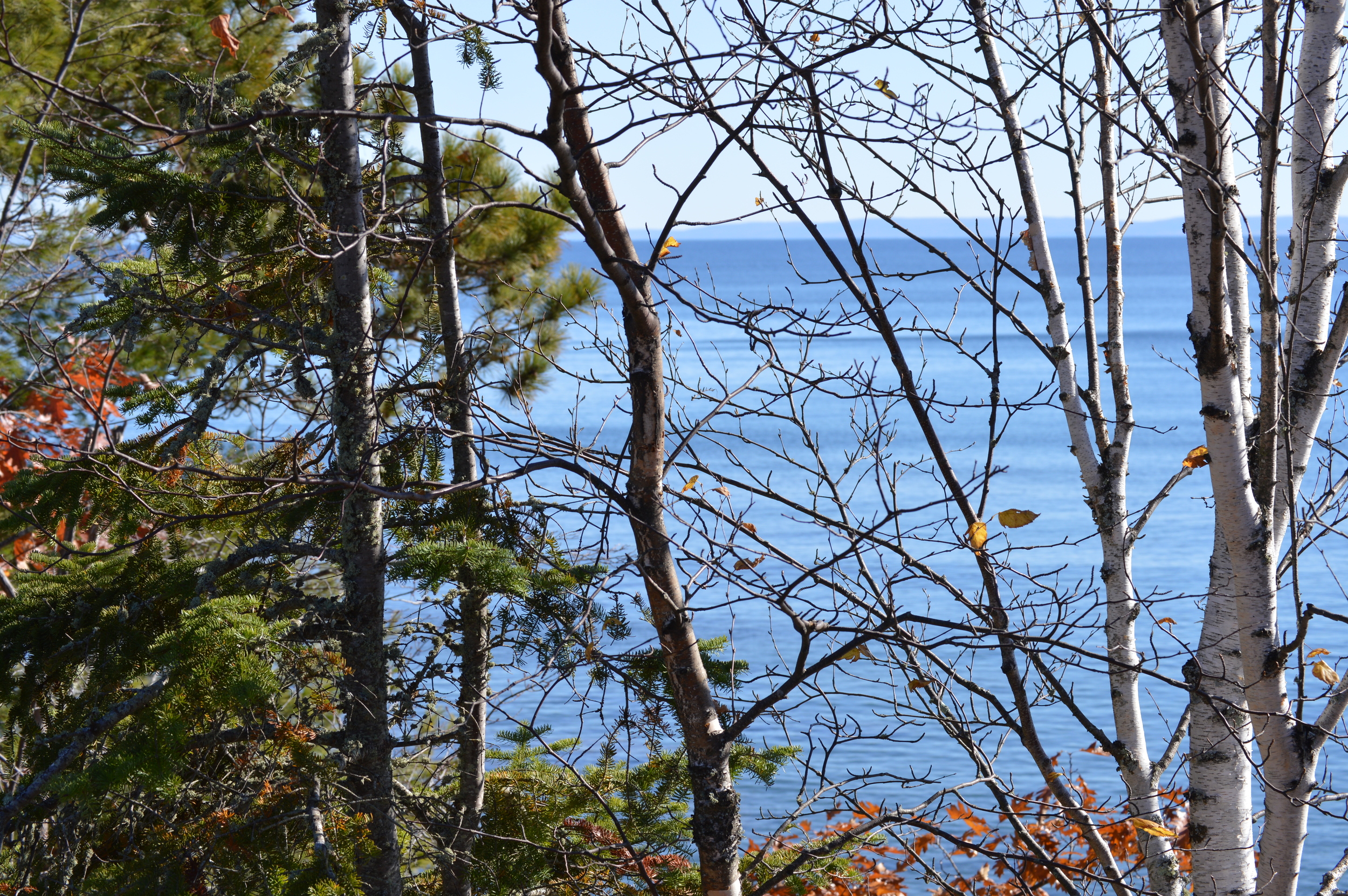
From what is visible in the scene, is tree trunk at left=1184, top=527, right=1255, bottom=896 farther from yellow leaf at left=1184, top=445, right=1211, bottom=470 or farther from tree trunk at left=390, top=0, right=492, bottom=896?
tree trunk at left=390, top=0, right=492, bottom=896

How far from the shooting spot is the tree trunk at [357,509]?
3562mm

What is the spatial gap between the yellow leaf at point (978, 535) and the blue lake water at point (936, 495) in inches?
11.7

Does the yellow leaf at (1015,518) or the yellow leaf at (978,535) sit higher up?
the yellow leaf at (1015,518)

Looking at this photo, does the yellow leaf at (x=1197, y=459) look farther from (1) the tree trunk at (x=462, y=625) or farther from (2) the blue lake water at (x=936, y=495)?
(1) the tree trunk at (x=462, y=625)

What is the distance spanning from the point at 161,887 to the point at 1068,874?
2831 mm

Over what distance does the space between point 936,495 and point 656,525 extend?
1308 centimetres

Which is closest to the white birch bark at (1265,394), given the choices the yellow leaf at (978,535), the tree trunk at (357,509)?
the yellow leaf at (978,535)

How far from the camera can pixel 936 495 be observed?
1527 centimetres

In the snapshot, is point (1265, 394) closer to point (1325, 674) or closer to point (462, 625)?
point (1325, 674)

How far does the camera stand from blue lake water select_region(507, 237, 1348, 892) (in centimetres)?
496

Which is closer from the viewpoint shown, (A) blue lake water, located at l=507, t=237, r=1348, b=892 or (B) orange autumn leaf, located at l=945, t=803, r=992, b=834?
(B) orange autumn leaf, located at l=945, t=803, r=992, b=834

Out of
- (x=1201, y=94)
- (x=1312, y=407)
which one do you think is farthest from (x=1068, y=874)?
(x=1201, y=94)

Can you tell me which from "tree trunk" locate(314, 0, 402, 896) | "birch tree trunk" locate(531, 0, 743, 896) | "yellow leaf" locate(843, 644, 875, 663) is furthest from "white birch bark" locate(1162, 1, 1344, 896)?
"tree trunk" locate(314, 0, 402, 896)

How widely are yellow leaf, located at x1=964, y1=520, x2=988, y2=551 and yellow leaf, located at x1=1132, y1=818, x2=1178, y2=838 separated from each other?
84cm
